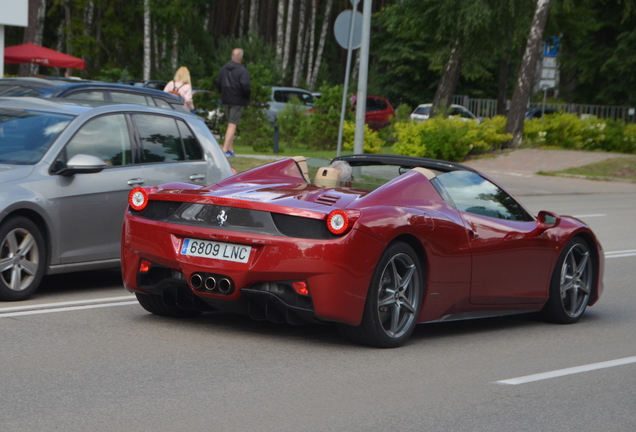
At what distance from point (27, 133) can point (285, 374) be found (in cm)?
366

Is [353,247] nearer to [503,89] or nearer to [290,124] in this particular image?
[290,124]

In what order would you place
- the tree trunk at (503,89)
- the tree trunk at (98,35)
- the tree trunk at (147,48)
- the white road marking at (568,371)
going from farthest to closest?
the tree trunk at (98,35) < the tree trunk at (147,48) < the tree trunk at (503,89) < the white road marking at (568,371)

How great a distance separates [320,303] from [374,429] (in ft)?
4.72

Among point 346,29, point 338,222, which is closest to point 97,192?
point 338,222

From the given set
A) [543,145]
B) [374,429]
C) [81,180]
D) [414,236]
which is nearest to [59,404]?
[374,429]

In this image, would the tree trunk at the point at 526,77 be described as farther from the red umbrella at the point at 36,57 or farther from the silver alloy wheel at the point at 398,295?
the silver alloy wheel at the point at 398,295

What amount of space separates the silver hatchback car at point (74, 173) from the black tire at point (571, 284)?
318 centimetres

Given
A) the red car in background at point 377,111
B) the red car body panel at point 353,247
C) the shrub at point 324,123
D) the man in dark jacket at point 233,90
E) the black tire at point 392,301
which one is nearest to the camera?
the red car body panel at point 353,247

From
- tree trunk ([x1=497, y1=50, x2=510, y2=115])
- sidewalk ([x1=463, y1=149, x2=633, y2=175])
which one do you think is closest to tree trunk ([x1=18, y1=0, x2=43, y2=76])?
sidewalk ([x1=463, y1=149, x2=633, y2=175])

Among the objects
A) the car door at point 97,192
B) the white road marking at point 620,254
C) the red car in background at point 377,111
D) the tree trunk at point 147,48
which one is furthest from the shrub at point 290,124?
the tree trunk at point 147,48

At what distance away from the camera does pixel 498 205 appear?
757cm

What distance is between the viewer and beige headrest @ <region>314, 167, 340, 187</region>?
7.06 m

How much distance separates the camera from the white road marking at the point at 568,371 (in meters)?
5.88

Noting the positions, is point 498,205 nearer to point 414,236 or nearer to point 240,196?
point 414,236
